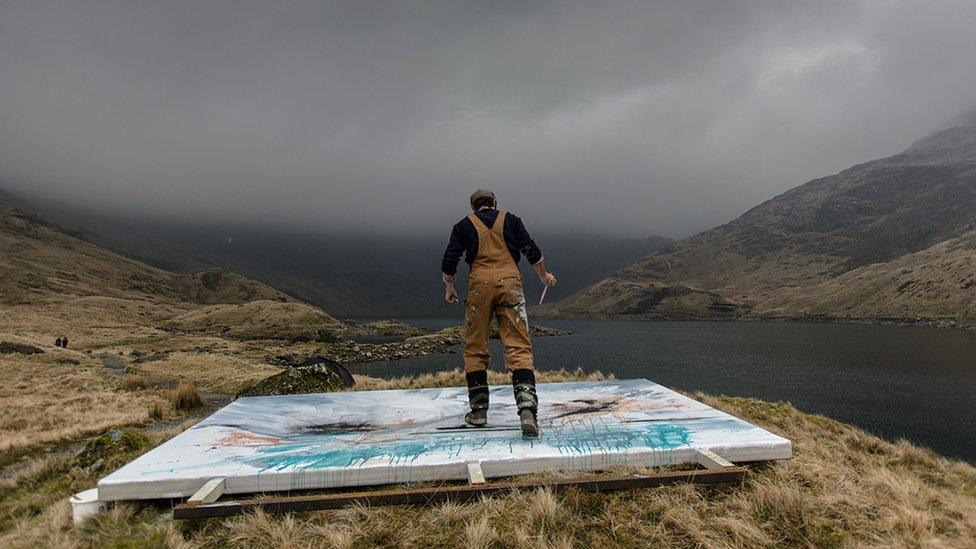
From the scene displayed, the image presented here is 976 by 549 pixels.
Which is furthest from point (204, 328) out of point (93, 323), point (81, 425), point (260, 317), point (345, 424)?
point (345, 424)

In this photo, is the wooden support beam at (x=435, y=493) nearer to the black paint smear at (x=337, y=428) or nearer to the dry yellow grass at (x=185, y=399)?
the black paint smear at (x=337, y=428)

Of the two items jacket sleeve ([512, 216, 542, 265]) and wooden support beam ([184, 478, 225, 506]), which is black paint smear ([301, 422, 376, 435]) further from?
jacket sleeve ([512, 216, 542, 265])

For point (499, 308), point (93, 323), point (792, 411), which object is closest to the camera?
point (499, 308)

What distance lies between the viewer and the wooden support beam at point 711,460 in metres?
4.91

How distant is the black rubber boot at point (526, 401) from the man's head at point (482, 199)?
2.55 m

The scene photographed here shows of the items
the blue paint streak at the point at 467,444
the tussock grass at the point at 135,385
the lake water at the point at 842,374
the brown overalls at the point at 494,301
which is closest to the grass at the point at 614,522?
the blue paint streak at the point at 467,444

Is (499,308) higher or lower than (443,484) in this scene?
higher

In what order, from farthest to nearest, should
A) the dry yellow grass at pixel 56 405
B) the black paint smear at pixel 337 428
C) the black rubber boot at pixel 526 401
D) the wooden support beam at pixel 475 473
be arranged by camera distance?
1. the dry yellow grass at pixel 56 405
2. the black paint smear at pixel 337 428
3. the black rubber boot at pixel 526 401
4. the wooden support beam at pixel 475 473

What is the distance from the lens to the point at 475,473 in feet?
15.5

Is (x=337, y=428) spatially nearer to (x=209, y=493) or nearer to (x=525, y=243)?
(x=209, y=493)

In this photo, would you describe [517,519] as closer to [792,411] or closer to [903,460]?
[903,460]

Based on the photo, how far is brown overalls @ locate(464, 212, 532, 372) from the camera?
6.61 metres

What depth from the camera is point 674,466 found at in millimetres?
5254

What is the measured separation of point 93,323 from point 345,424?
454ft
